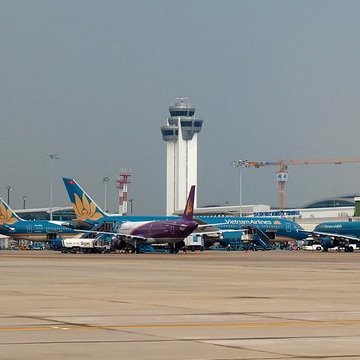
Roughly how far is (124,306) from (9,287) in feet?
42.6

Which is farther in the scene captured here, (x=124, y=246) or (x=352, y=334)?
(x=124, y=246)

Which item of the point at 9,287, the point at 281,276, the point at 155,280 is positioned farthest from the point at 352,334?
the point at 281,276

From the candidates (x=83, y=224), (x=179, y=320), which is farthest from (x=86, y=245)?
(x=179, y=320)

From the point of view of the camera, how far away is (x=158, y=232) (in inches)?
5507

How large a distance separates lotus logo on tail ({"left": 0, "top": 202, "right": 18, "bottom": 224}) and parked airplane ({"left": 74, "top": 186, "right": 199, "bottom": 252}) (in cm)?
3954

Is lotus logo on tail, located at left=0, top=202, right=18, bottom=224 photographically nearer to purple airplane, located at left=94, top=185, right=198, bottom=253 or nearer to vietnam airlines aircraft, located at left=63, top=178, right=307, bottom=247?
vietnam airlines aircraft, located at left=63, top=178, right=307, bottom=247

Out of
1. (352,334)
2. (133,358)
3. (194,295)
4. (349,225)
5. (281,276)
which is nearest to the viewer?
(133,358)

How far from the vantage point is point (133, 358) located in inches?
794

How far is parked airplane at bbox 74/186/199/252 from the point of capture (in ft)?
454

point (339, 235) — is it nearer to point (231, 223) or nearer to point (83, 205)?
point (231, 223)

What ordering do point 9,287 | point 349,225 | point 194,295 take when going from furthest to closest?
point 349,225
point 9,287
point 194,295

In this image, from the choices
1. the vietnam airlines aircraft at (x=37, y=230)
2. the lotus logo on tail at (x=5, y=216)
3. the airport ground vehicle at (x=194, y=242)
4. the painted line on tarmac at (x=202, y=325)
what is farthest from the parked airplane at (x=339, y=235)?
the painted line on tarmac at (x=202, y=325)

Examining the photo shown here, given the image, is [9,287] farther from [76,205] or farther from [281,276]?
[76,205]

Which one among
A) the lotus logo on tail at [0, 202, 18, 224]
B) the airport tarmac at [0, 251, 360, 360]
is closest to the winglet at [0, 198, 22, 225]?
the lotus logo on tail at [0, 202, 18, 224]
